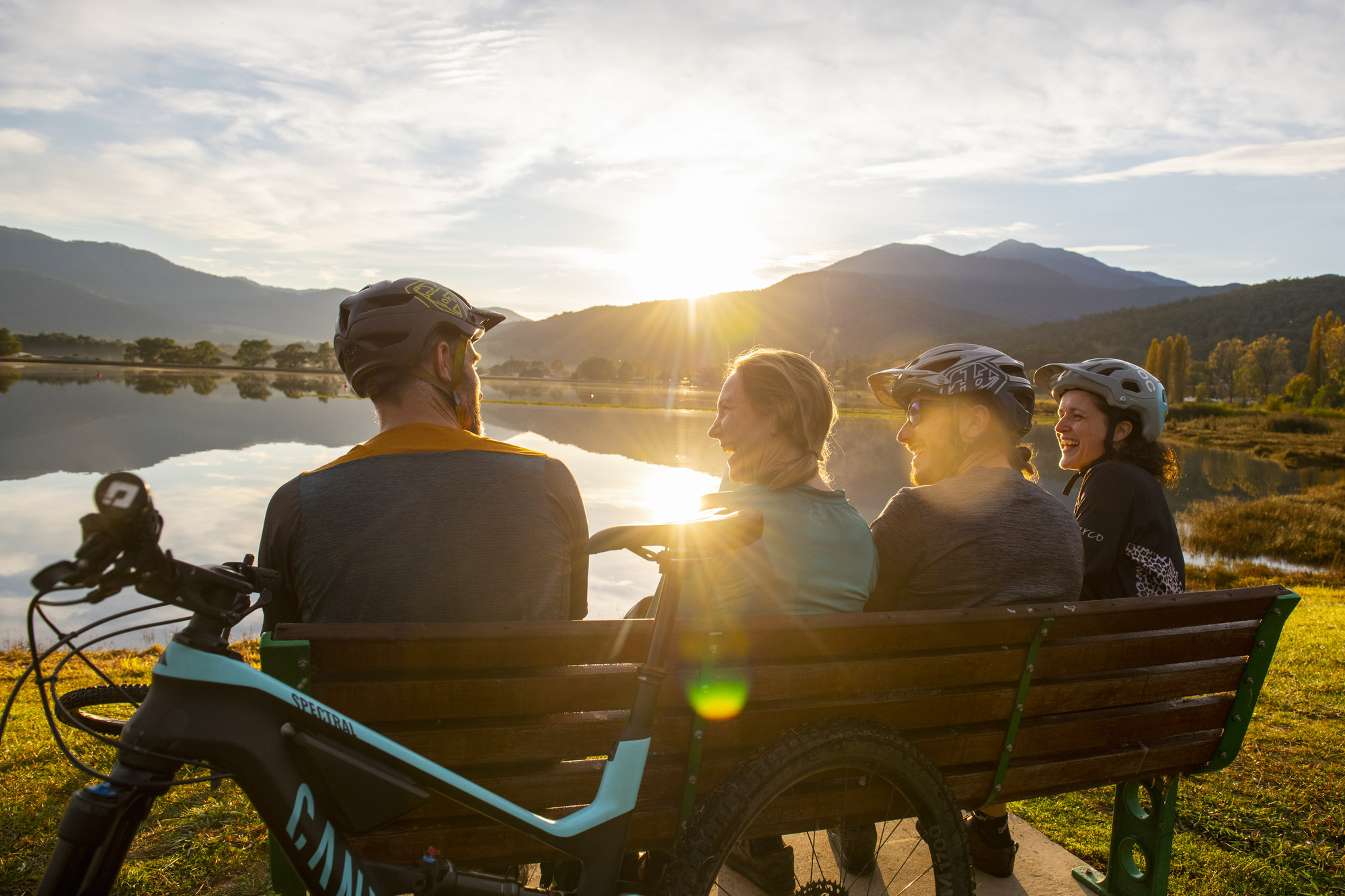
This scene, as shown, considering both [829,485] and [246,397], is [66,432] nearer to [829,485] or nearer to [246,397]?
[246,397]

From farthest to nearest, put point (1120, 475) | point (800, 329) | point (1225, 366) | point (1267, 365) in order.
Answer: point (800, 329), point (1225, 366), point (1267, 365), point (1120, 475)

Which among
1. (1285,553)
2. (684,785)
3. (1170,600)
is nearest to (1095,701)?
(1170,600)

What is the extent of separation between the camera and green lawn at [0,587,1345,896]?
296cm

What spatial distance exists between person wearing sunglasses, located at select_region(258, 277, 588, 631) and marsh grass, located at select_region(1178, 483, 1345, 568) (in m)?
24.6

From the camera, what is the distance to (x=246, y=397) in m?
65.3

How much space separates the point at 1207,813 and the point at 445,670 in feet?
12.8

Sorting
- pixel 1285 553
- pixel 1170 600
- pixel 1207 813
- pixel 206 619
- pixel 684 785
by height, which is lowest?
pixel 1285 553

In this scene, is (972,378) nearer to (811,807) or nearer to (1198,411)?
(811,807)

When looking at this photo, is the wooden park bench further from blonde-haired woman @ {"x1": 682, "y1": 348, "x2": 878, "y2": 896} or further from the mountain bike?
blonde-haired woman @ {"x1": 682, "y1": 348, "x2": 878, "y2": 896}

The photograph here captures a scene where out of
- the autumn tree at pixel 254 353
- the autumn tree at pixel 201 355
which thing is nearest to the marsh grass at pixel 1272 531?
the autumn tree at pixel 201 355

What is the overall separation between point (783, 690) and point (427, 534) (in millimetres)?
1020

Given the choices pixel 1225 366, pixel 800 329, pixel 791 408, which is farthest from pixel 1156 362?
pixel 791 408

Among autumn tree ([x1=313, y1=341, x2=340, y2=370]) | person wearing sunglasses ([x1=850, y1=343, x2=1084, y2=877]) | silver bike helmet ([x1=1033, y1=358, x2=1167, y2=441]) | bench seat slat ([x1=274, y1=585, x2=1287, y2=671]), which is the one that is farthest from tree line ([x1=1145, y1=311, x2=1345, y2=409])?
autumn tree ([x1=313, y1=341, x2=340, y2=370])

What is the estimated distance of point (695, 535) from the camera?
5.90ft
